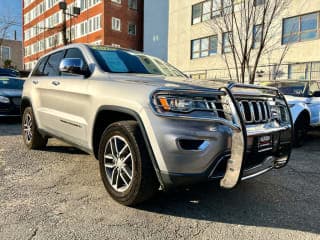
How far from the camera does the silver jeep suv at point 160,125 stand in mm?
2475

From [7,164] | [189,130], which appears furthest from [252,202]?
[7,164]

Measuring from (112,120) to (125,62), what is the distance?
93 centimetres

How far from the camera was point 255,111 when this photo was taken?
2.96m

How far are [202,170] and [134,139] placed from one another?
0.67 m

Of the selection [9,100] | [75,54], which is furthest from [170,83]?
[9,100]

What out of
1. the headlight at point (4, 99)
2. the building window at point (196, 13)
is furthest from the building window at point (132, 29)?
the headlight at point (4, 99)

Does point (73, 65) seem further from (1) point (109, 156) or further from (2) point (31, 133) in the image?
(2) point (31, 133)

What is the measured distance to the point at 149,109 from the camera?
256cm

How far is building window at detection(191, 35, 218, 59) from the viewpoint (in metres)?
23.3

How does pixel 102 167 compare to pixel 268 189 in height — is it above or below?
above

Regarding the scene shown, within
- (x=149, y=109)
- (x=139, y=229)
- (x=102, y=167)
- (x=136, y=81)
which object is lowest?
(x=139, y=229)

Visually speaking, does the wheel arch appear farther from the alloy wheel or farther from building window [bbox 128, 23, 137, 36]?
building window [bbox 128, 23, 137, 36]

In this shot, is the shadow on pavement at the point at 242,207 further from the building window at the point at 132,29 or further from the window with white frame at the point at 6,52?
the window with white frame at the point at 6,52

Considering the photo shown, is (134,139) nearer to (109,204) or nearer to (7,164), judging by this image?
(109,204)
